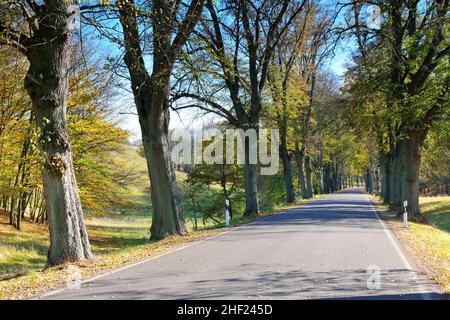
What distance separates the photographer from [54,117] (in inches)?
411

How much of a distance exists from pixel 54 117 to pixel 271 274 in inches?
240

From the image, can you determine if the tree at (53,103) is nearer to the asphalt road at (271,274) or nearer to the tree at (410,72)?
the asphalt road at (271,274)

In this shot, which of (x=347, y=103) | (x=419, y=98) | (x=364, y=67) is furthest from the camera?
(x=347, y=103)

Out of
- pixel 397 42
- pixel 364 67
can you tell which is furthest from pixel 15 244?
pixel 397 42

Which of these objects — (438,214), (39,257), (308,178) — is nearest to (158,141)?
(39,257)

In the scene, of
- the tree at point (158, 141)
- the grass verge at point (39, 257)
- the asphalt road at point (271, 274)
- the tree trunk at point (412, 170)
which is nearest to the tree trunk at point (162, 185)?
the tree at point (158, 141)

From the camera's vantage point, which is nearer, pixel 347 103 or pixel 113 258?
pixel 113 258

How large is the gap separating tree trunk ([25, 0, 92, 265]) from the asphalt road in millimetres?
2227

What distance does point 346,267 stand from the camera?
8.53m

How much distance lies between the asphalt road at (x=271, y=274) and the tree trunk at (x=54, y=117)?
2.23 meters

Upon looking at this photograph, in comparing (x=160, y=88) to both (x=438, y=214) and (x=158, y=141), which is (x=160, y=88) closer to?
(x=158, y=141)
